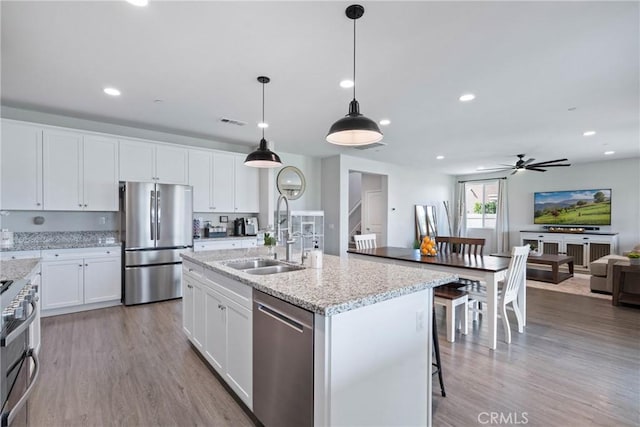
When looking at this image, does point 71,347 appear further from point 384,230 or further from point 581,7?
point 384,230

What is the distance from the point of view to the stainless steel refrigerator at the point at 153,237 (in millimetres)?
4289

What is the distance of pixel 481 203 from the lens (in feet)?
32.5

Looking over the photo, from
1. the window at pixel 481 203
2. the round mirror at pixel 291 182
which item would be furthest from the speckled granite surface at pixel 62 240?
the window at pixel 481 203

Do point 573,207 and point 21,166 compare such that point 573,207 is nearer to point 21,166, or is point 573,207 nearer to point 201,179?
point 201,179

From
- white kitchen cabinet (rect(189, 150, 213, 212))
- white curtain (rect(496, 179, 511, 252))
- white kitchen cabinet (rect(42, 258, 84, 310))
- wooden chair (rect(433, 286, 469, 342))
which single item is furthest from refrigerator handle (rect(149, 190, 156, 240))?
white curtain (rect(496, 179, 511, 252))

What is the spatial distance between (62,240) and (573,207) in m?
10.8

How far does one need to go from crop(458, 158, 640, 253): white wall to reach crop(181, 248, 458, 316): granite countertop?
8155 millimetres

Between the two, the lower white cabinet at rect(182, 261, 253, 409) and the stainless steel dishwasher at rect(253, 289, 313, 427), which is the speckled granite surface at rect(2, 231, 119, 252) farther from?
the stainless steel dishwasher at rect(253, 289, 313, 427)

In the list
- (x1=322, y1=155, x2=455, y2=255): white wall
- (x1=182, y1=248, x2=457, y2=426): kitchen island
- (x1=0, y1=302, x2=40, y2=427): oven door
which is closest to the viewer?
(x1=0, y1=302, x2=40, y2=427): oven door

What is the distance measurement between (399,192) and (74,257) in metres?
6.99

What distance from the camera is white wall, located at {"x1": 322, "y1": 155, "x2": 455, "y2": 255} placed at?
22.2ft

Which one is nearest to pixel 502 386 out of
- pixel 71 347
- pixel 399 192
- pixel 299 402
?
pixel 299 402

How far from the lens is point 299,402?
1520 millimetres

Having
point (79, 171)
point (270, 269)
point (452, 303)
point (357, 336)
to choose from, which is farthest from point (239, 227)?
point (357, 336)
